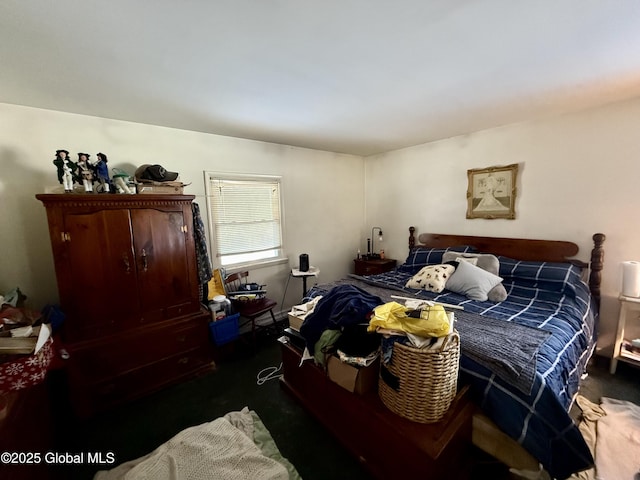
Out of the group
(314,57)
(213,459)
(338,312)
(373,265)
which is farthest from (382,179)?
(213,459)

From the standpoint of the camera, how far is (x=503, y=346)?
1448 millimetres

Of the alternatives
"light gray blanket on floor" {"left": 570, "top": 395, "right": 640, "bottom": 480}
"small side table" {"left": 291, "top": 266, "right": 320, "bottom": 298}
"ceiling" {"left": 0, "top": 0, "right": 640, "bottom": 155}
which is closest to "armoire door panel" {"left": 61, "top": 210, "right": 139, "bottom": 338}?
"ceiling" {"left": 0, "top": 0, "right": 640, "bottom": 155}

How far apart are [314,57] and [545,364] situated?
80.7 inches

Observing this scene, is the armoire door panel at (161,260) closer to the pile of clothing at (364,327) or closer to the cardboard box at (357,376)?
the pile of clothing at (364,327)

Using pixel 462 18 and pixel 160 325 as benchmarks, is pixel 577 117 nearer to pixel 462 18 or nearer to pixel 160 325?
pixel 462 18

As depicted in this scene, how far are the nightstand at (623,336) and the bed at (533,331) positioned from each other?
16 centimetres

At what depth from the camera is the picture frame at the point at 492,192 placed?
284cm

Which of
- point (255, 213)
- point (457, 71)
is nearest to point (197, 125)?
point (255, 213)

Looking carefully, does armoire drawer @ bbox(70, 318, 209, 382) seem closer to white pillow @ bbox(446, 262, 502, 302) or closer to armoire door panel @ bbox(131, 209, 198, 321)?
armoire door panel @ bbox(131, 209, 198, 321)

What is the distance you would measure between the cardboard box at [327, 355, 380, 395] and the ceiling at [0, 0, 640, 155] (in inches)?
67.0

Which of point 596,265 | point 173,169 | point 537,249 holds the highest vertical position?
point 173,169

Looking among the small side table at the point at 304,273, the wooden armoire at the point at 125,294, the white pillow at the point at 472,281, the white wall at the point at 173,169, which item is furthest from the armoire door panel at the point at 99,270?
the white pillow at the point at 472,281

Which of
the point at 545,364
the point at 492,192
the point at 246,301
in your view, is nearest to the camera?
the point at 545,364

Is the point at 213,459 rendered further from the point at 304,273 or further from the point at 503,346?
the point at 304,273
